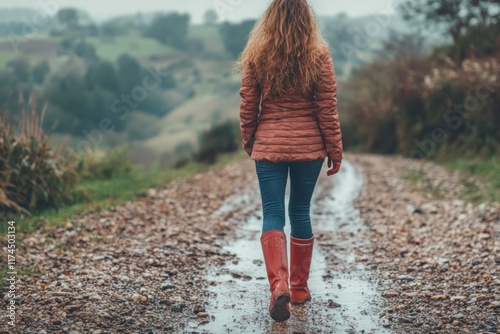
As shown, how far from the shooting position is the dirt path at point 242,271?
4324 millimetres

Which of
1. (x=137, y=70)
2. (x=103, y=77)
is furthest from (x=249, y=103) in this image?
(x=137, y=70)

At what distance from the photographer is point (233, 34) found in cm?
7469

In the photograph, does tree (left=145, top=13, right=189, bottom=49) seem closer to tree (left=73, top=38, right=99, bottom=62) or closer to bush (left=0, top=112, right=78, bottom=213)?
tree (left=73, top=38, right=99, bottom=62)

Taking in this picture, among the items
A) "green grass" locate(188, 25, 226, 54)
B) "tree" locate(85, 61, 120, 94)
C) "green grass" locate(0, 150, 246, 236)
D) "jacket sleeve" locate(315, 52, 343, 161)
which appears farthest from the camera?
"green grass" locate(188, 25, 226, 54)

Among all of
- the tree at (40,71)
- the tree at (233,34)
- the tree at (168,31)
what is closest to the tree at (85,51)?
the tree at (40,71)

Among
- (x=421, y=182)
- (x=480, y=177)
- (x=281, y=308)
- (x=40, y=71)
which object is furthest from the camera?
(x=40, y=71)

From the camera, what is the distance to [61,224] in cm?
727

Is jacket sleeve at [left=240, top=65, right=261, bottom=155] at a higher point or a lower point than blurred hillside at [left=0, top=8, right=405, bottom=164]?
higher

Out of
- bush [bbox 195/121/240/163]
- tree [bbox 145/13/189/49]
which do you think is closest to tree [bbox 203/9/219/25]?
tree [bbox 145/13/189/49]

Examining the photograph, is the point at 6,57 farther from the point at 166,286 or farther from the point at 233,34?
the point at 166,286

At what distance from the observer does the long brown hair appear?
14.3 feet

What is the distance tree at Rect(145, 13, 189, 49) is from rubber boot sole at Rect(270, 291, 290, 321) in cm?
7533

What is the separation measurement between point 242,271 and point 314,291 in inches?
35.0

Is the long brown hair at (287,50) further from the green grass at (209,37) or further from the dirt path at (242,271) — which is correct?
the green grass at (209,37)
